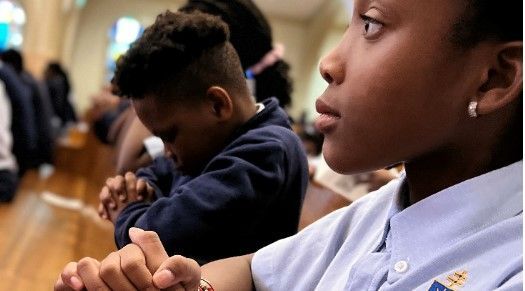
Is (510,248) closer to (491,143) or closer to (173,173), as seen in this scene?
(491,143)

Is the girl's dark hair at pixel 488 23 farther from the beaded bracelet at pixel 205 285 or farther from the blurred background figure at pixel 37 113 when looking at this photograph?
the blurred background figure at pixel 37 113

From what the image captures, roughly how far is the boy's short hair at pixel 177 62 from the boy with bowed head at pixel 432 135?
51 cm

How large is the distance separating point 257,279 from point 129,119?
50.6 inches

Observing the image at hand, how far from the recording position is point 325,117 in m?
0.75

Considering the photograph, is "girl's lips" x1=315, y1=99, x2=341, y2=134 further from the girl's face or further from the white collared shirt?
the white collared shirt

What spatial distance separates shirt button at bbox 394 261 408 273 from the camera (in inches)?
28.0

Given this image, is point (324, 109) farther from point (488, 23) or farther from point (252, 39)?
point (252, 39)

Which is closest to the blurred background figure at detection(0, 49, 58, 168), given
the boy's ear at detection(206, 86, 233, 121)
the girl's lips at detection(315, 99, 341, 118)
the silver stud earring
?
the boy's ear at detection(206, 86, 233, 121)

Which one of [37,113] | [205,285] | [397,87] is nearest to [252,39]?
[205,285]

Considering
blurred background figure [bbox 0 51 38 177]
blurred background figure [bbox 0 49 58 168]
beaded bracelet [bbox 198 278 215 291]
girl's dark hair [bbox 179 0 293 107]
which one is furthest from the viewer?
blurred background figure [bbox 0 49 58 168]

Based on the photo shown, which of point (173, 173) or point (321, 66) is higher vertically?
point (321, 66)

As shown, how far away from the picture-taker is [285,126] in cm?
125

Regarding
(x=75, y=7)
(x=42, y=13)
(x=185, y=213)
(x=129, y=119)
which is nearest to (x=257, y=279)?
(x=185, y=213)

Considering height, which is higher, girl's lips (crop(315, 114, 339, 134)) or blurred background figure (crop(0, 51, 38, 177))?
girl's lips (crop(315, 114, 339, 134))
